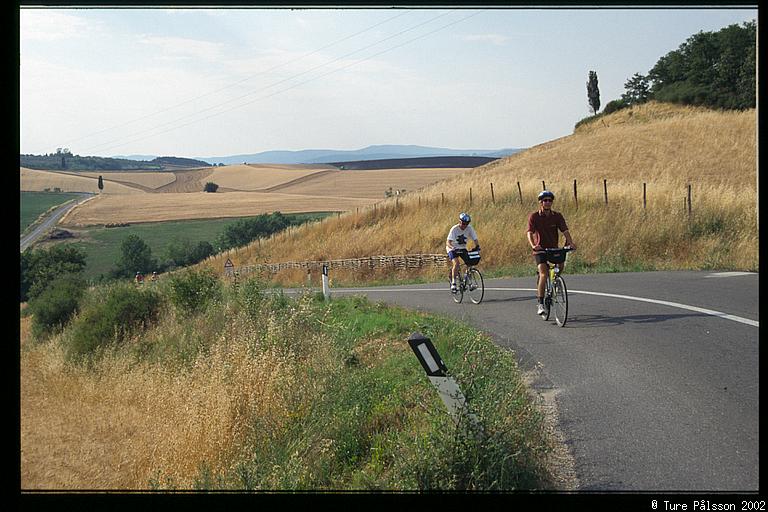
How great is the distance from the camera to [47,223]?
33.8m

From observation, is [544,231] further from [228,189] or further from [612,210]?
[228,189]

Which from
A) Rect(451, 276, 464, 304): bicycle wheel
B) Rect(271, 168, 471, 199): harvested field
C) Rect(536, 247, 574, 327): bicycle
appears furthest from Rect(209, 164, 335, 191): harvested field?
Rect(536, 247, 574, 327): bicycle

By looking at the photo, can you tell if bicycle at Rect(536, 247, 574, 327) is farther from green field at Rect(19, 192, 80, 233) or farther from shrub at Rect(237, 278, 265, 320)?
green field at Rect(19, 192, 80, 233)

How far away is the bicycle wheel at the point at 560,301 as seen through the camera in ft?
36.1

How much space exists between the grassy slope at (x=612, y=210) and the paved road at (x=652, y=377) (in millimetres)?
6901

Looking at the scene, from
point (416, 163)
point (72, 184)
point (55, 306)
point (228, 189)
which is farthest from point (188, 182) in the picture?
point (55, 306)

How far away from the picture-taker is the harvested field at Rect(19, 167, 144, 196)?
4769 cm

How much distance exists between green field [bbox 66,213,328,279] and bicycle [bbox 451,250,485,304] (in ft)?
49.4

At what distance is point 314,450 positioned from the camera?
7320 mm

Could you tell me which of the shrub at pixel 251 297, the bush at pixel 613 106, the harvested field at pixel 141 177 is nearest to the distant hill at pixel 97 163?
the harvested field at pixel 141 177

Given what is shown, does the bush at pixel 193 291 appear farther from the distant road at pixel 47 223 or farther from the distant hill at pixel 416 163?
the distant hill at pixel 416 163

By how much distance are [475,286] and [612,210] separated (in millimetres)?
12937
